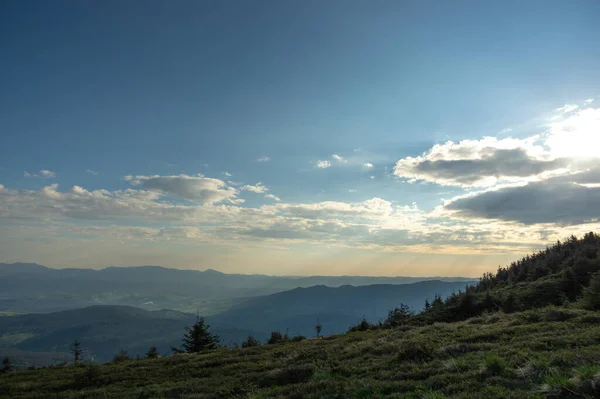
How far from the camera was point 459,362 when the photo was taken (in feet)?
40.5

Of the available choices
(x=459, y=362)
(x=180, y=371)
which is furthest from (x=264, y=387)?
(x=180, y=371)

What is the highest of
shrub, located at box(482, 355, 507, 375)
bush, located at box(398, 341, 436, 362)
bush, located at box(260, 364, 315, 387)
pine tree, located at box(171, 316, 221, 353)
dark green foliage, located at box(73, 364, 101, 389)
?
shrub, located at box(482, 355, 507, 375)

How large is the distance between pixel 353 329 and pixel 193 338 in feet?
93.9

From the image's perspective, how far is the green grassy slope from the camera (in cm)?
920

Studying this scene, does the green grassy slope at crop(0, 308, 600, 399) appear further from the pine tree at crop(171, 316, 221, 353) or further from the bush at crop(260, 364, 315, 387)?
the pine tree at crop(171, 316, 221, 353)

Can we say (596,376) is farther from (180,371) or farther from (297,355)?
(180,371)

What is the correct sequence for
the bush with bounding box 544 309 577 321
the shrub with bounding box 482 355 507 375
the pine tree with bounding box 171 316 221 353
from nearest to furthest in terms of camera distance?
the shrub with bounding box 482 355 507 375 < the bush with bounding box 544 309 577 321 < the pine tree with bounding box 171 316 221 353

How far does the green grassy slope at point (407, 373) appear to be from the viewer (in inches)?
362

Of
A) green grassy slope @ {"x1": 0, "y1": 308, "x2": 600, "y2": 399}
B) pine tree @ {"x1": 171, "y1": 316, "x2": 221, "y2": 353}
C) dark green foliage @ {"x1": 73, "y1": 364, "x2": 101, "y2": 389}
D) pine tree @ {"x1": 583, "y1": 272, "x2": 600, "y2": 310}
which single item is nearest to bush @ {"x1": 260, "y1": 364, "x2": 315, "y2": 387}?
green grassy slope @ {"x1": 0, "y1": 308, "x2": 600, "y2": 399}

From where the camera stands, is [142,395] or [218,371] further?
[218,371]

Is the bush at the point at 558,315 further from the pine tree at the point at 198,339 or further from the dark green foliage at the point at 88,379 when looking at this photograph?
the pine tree at the point at 198,339

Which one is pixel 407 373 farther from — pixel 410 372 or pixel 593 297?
pixel 593 297

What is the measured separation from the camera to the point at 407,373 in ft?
40.1

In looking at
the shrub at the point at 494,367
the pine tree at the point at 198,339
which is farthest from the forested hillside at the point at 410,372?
the pine tree at the point at 198,339
